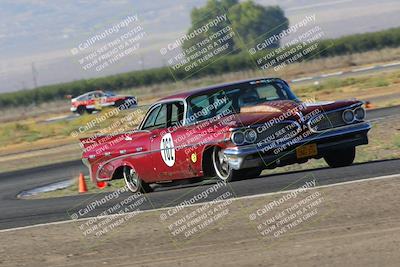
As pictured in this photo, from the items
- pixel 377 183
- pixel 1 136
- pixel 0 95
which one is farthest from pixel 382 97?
pixel 0 95

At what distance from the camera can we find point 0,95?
286 ft

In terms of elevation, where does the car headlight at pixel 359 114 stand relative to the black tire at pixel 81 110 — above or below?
above

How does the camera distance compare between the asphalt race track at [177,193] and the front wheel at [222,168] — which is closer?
the asphalt race track at [177,193]

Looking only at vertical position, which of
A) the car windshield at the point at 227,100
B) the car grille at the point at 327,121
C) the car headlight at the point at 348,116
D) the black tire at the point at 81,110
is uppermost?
the car windshield at the point at 227,100

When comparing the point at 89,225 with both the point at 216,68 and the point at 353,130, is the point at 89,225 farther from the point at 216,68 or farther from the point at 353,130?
the point at 216,68

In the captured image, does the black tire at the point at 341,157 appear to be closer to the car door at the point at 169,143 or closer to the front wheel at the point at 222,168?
the front wheel at the point at 222,168

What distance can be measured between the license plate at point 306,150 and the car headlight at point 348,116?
0.66 meters

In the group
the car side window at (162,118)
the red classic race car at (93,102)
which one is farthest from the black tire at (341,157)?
the red classic race car at (93,102)

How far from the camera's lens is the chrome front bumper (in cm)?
1173

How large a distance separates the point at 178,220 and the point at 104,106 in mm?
44674

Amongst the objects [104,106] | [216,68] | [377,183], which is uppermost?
[377,183]

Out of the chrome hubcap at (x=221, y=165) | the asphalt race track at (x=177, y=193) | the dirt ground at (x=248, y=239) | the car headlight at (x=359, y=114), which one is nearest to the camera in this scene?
the dirt ground at (x=248, y=239)

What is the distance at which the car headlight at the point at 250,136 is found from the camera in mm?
11773

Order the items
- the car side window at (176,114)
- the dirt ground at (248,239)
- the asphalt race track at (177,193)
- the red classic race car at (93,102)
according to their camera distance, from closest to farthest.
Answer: the dirt ground at (248,239)
the asphalt race track at (177,193)
the car side window at (176,114)
the red classic race car at (93,102)
